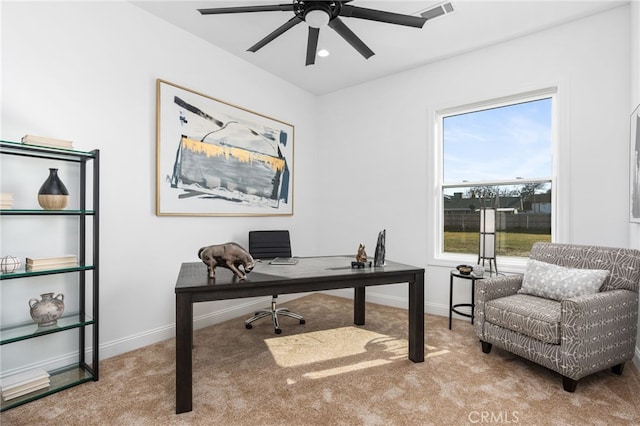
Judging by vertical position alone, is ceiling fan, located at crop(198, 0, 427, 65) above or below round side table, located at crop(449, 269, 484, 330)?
above

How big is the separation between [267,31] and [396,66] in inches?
64.7

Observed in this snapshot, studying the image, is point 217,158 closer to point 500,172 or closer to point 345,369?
point 345,369

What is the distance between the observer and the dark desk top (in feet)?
6.71

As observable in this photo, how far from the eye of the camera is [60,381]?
7.34ft

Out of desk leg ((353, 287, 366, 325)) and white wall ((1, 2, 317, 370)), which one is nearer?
white wall ((1, 2, 317, 370))

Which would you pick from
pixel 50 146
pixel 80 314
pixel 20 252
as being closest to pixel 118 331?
pixel 80 314

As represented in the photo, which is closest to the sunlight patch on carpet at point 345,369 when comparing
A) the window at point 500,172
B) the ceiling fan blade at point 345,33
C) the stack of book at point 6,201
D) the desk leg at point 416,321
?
the desk leg at point 416,321

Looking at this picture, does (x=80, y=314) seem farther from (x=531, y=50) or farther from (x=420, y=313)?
(x=531, y=50)

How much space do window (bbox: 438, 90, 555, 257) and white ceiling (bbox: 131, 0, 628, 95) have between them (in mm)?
696

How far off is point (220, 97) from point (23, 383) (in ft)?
9.52

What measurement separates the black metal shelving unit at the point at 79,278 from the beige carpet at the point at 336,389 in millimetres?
123

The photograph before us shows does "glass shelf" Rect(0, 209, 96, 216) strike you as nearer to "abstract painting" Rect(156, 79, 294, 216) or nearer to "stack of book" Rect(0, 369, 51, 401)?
"abstract painting" Rect(156, 79, 294, 216)

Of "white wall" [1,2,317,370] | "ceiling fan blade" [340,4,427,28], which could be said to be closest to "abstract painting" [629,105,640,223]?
"ceiling fan blade" [340,4,427,28]

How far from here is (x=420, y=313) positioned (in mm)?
2623
